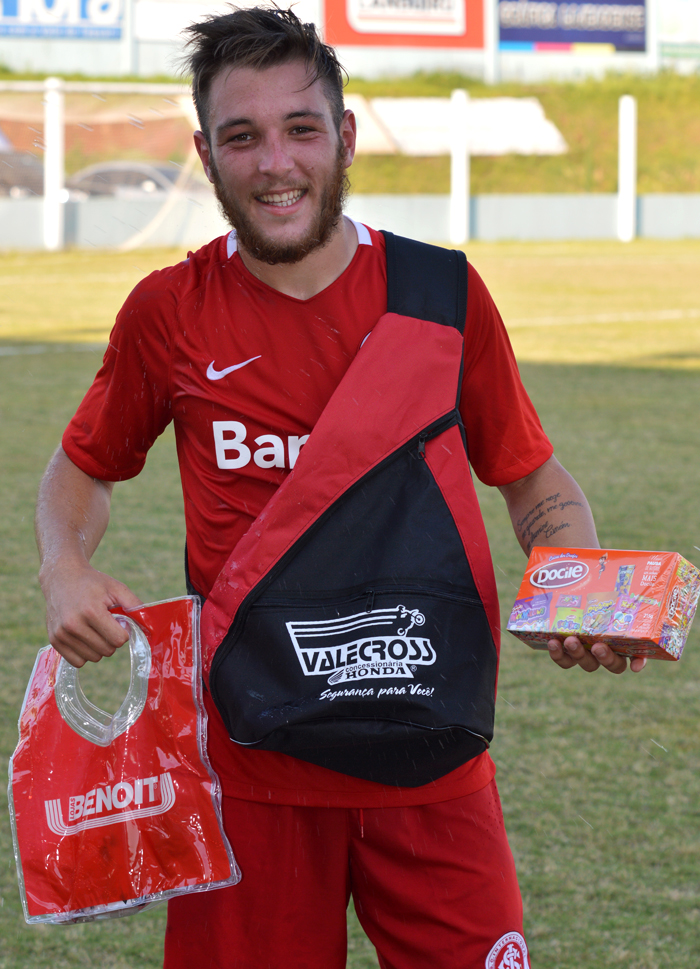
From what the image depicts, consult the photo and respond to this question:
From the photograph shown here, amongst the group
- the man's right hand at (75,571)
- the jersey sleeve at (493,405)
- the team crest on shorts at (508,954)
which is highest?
the jersey sleeve at (493,405)

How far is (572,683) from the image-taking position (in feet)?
14.9

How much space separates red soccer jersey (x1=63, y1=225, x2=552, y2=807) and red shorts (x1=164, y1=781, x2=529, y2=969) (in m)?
0.04

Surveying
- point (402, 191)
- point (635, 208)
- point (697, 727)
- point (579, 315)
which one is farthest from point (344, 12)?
point (697, 727)

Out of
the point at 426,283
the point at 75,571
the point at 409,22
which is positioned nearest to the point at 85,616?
the point at 75,571

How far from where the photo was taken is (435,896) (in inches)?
71.9

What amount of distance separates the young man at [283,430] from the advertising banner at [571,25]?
37.1m

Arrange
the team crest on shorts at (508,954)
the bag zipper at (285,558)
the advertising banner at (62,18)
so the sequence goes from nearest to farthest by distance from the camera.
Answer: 1. the bag zipper at (285,558)
2. the team crest on shorts at (508,954)
3. the advertising banner at (62,18)

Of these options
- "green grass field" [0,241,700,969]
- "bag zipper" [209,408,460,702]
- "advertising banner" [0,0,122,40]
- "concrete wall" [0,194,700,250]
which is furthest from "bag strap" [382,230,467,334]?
"advertising banner" [0,0,122,40]

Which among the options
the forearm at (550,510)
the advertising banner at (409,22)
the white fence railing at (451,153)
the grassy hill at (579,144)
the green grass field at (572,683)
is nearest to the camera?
the forearm at (550,510)

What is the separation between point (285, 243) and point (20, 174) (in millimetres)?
25331

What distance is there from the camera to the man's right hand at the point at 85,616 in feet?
5.77

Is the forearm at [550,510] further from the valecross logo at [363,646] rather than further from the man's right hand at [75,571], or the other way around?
the man's right hand at [75,571]

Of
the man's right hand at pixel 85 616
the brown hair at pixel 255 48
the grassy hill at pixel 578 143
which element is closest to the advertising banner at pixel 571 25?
the grassy hill at pixel 578 143

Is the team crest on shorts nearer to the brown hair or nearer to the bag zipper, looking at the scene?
the bag zipper
